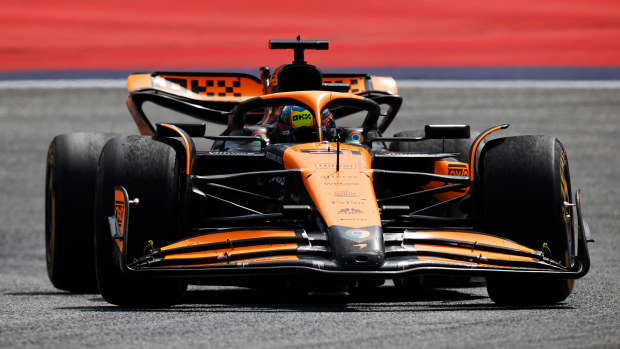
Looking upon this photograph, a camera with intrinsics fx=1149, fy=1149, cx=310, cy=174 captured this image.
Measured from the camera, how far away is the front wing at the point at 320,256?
714cm

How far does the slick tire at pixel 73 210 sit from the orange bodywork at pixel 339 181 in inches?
85.5

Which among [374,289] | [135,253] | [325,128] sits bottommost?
[374,289]

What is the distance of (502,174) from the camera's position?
8.12 m

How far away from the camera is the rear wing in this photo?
11.6m

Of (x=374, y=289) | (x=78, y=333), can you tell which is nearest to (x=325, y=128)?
(x=374, y=289)

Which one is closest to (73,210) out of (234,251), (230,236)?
(230,236)

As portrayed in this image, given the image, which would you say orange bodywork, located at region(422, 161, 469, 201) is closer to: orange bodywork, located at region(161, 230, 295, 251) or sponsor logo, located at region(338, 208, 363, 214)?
sponsor logo, located at region(338, 208, 363, 214)

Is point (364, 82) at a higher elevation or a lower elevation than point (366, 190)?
higher

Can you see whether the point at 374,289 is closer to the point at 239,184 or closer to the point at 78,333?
the point at 239,184

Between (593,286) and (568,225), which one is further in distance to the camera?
(593,286)

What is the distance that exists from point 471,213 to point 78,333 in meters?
3.49

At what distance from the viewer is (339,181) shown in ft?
26.1

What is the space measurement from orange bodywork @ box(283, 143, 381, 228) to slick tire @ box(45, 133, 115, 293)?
7.12ft

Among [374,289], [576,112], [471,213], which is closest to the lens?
[471,213]
